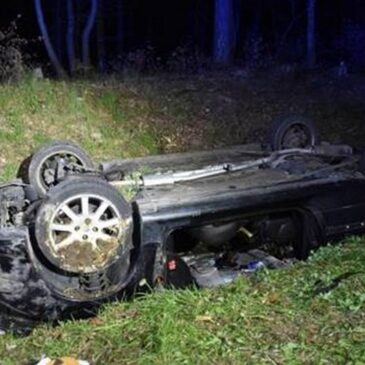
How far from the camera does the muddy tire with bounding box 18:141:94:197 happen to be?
17.3 ft

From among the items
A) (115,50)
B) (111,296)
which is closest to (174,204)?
(111,296)

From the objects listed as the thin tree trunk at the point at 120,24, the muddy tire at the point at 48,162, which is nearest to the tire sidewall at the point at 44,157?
the muddy tire at the point at 48,162

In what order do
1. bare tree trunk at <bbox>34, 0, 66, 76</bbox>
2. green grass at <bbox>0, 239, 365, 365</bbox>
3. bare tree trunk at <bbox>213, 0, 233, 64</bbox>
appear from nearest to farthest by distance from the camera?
green grass at <bbox>0, 239, 365, 365</bbox>, bare tree trunk at <bbox>34, 0, 66, 76</bbox>, bare tree trunk at <bbox>213, 0, 233, 64</bbox>

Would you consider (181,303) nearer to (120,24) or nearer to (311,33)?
(311,33)

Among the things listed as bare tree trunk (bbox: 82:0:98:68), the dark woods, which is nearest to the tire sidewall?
the dark woods

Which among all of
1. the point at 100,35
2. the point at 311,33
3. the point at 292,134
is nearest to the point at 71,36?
the point at 100,35

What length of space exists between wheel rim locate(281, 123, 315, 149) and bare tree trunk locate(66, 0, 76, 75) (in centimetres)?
549

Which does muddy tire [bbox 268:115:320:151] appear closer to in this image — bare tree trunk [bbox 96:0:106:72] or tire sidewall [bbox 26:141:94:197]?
tire sidewall [bbox 26:141:94:197]

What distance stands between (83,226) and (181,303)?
78 centimetres

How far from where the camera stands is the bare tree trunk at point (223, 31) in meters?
10.9

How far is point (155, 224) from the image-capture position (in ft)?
12.4

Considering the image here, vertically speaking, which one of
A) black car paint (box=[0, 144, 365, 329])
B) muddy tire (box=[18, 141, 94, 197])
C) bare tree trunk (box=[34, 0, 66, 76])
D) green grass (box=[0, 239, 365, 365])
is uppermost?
bare tree trunk (box=[34, 0, 66, 76])

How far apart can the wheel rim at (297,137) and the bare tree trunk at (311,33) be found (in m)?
4.50

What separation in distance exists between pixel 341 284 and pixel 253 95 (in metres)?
4.98
